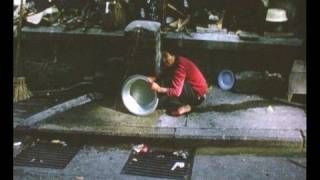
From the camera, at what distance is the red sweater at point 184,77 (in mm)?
6570

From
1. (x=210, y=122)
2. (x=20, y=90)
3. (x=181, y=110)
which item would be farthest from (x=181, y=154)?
(x=20, y=90)

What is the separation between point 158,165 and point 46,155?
1510mm

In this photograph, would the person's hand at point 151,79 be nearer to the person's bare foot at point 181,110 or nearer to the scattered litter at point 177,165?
the person's bare foot at point 181,110

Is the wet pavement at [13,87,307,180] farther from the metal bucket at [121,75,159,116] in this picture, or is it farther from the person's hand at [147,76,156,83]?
the person's hand at [147,76,156,83]

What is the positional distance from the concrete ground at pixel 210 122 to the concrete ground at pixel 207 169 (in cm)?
33

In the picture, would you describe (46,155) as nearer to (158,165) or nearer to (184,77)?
(158,165)

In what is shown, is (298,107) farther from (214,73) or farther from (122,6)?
(122,6)

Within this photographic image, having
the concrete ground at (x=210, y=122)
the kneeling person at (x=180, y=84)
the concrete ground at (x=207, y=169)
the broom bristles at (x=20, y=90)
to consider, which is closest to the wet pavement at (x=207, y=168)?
the concrete ground at (x=207, y=169)

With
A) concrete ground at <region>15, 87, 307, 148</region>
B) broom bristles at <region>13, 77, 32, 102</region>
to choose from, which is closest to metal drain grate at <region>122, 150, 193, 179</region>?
concrete ground at <region>15, 87, 307, 148</region>

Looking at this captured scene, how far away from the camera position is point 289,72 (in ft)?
22.6

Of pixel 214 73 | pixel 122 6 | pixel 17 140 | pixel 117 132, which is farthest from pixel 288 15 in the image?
pixel 17 140

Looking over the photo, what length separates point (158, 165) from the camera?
5.85 meters

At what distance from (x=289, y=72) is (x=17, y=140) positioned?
4.06m

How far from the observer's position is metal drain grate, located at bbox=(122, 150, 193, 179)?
5.66 metres
